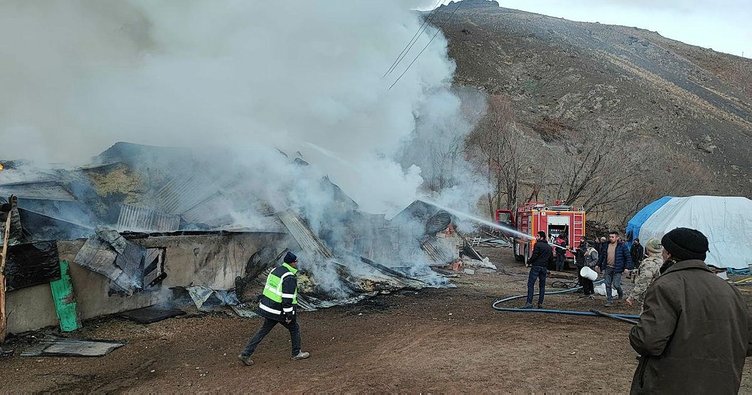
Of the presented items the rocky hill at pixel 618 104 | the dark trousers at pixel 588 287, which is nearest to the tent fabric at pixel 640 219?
the rocky hill at pixel 618 104

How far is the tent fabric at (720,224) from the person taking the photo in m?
18.2

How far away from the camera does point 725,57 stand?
3093 inches

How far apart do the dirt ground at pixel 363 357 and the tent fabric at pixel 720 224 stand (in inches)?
437

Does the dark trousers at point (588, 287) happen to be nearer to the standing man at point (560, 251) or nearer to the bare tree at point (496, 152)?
the standing man at point (560, 251)

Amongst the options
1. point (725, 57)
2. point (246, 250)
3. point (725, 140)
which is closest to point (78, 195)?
point (246, 250)

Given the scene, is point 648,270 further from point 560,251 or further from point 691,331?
point 560,251

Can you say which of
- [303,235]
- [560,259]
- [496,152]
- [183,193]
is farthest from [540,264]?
[496,152]

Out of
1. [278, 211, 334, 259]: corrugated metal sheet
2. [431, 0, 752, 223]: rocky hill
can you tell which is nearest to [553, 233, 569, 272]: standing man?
[278, 211, 334, 259]: corrugated metal sheet

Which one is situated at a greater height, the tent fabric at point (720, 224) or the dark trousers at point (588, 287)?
the tent fabric at point (720, 224)

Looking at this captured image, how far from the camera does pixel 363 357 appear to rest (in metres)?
6.95

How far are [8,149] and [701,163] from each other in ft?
155

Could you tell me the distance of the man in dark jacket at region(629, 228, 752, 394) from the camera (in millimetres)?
2654

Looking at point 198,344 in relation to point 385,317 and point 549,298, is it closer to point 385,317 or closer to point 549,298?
point 385,317

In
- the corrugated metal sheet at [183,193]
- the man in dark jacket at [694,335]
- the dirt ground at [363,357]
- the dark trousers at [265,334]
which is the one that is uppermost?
the corrugated metal sheet at [183,193]
